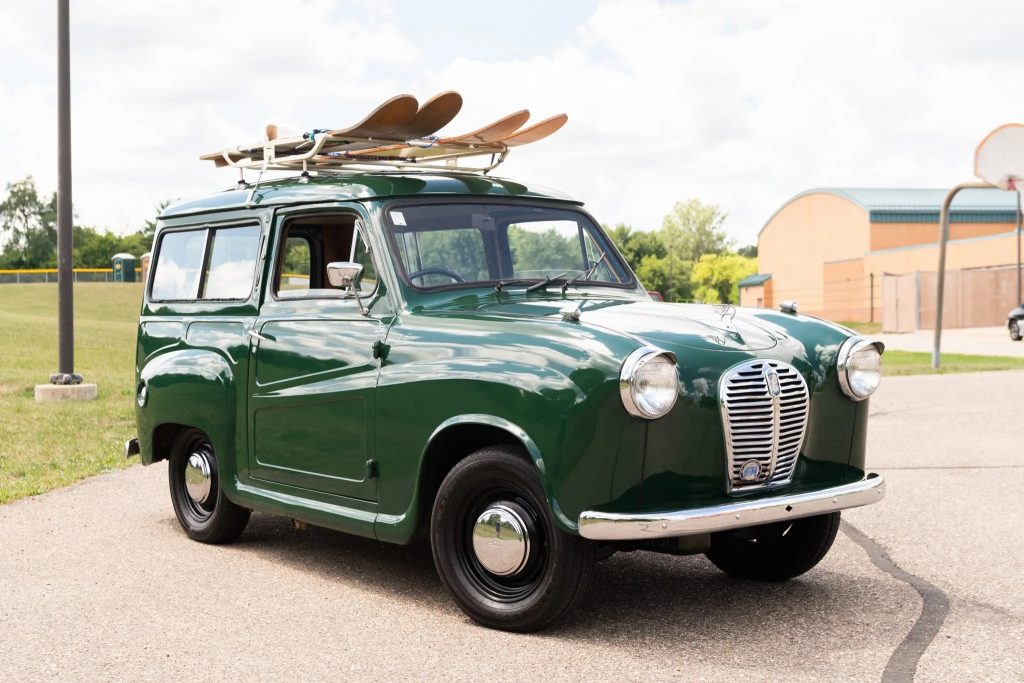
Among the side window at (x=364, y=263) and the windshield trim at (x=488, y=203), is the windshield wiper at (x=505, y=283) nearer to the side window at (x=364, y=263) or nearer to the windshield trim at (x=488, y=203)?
the windshield trim at (x=488, y=203)

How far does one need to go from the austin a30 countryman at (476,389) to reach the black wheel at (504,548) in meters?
0.01

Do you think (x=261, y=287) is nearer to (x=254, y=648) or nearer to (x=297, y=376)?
(x=297, y=376)

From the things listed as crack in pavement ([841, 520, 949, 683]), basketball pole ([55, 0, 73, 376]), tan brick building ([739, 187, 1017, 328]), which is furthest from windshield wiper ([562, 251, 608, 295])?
tan brick building ([739, 187, 1017, 328])

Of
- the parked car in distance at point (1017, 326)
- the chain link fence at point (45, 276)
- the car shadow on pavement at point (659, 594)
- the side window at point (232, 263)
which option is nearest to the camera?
the car shadow on pavement at point (659, 594)

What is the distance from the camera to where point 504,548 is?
4871 mm

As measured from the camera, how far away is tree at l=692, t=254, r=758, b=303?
355 feet

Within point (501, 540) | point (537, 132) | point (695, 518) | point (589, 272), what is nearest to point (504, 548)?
point (501, 540)

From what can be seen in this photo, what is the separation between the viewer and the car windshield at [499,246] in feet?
19.1

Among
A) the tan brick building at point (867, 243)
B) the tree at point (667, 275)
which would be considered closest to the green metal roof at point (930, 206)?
the tan brick building at point (867, 243)

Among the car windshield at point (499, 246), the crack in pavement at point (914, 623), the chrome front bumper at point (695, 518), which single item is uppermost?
the car windshield at point (499, 246)

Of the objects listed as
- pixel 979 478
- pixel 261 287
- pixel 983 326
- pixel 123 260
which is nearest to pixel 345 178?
pixel 261 287

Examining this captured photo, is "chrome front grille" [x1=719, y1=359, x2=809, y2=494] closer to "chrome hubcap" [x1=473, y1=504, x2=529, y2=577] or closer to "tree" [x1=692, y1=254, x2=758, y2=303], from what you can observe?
"chrome hubcap" [x1=473, y1=504, x2=529, y2=577]

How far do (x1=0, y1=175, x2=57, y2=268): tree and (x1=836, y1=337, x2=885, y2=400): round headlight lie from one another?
122161mm

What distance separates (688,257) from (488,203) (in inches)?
4675
